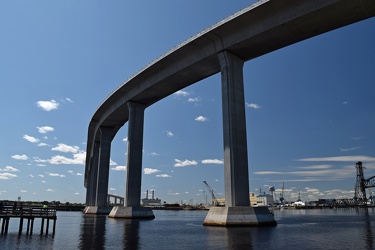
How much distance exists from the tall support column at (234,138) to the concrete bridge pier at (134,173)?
79.8ft

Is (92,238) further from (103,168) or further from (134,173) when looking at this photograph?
(103,168)

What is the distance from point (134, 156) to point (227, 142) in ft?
85.5

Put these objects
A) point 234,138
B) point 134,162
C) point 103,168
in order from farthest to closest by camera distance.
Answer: point 103,168, point 134,162, point 234,138

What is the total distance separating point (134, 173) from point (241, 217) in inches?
1158

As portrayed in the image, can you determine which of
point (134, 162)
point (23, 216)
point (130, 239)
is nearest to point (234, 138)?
point (130, 239)

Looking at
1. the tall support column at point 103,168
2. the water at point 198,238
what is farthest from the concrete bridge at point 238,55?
the tall support column at point 103,168

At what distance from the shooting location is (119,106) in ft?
221

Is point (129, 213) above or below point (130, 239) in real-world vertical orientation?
above

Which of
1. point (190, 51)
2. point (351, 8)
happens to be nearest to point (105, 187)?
point (190, 51)

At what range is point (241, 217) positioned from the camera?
34.1 metres

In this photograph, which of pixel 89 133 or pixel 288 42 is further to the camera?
pixel 89 133

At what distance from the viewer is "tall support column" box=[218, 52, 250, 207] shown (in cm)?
3719

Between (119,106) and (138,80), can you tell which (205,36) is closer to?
(138,80)

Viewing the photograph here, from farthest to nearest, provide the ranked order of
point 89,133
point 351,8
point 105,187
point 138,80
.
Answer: point 89,133, point 105,187, point 138,80, point 351,8
